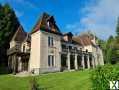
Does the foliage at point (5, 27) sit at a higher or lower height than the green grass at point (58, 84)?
higher

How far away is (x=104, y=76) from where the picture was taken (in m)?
7.86

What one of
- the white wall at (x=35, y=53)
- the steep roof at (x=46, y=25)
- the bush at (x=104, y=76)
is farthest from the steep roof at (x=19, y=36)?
the bush at (x=104, y=76)

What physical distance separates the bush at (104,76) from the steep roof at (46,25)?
25.6 metres

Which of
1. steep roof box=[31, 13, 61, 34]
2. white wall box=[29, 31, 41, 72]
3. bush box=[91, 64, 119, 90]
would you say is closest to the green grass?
bush box=[91, 64, 119, 90]

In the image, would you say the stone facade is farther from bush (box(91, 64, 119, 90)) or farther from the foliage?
bush (box(91, 64, 119, 90))

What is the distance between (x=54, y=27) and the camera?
36.4 m

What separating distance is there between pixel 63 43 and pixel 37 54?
9468mm

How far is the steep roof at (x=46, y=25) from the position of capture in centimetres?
3382

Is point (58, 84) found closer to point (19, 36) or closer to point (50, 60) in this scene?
point (50, 60)

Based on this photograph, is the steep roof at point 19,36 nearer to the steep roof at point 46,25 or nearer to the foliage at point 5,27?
the foliage at point 5,27

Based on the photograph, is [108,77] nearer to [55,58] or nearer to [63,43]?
[55,58]

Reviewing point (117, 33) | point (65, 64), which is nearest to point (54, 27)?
point (65, 64)

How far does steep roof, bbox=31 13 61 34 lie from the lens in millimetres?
33819

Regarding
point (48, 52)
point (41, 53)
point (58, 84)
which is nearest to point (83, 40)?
point (48, 52)
